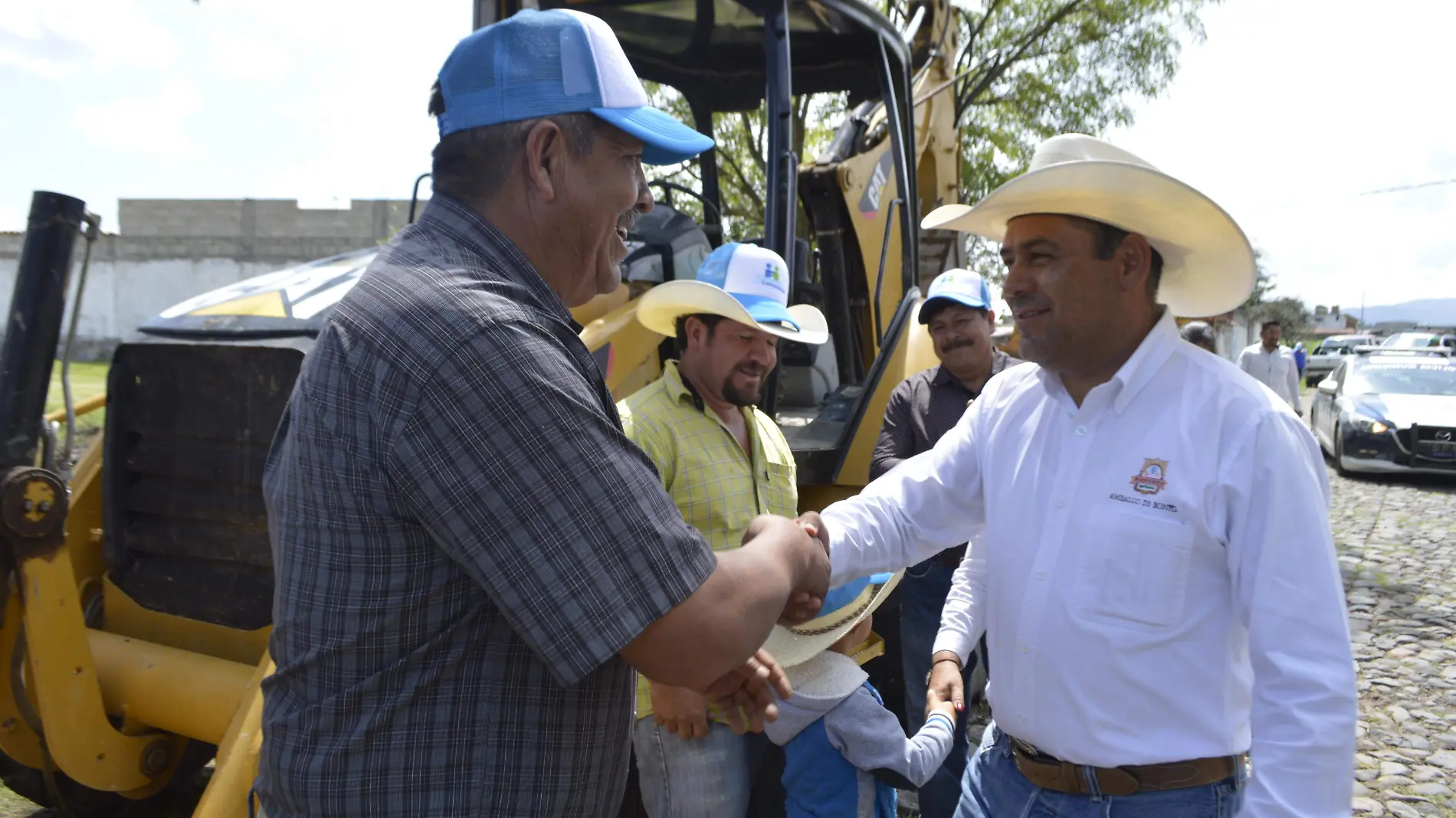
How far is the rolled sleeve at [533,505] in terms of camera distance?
4.30 ft

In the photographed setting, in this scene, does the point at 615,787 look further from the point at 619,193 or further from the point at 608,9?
the point at 608,9

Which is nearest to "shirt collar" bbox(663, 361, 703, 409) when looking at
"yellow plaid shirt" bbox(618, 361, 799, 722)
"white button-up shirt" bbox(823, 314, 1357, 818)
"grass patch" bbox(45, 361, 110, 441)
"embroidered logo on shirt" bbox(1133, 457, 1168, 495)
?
"yellow plaid shirt" bbox(618, 361, 799, 722)

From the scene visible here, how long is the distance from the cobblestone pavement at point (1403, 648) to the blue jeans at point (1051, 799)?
8.98 ft

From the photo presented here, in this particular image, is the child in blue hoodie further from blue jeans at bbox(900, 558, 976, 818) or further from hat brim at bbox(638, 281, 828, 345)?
blue jeans at bbox(900, 558, 976, 818)

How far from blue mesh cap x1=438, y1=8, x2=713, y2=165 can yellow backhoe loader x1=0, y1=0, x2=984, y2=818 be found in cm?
227

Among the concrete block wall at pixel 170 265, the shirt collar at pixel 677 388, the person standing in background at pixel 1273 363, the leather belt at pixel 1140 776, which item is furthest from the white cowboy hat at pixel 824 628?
the concrete block wall at pixel 170 265

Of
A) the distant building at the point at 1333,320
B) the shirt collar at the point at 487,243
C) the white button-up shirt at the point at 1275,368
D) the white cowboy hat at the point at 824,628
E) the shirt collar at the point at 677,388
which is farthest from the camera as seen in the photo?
the distant building at the point at 1333,320

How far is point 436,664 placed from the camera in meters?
1.39

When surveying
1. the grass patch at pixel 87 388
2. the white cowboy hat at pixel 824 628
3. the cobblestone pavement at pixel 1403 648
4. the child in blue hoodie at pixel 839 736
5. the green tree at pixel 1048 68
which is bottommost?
the cobblestone pavement at pixel 1403 648

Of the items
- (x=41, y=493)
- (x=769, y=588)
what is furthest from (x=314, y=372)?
(x=41, y=493)

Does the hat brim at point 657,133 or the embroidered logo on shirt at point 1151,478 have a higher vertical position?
the hat brim at point 657,133

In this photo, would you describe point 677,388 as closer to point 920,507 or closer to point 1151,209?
point 920,507

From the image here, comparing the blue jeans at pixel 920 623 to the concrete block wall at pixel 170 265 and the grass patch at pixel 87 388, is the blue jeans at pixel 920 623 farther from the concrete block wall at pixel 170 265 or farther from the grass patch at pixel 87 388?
the concrete block wall at pixel 170 265

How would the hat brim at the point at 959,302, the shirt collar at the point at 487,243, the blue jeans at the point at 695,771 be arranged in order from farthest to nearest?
the hat brim at the point at 959,302
the blue jeans at the point at 695,771
the shirt collar at the point at 487,243
